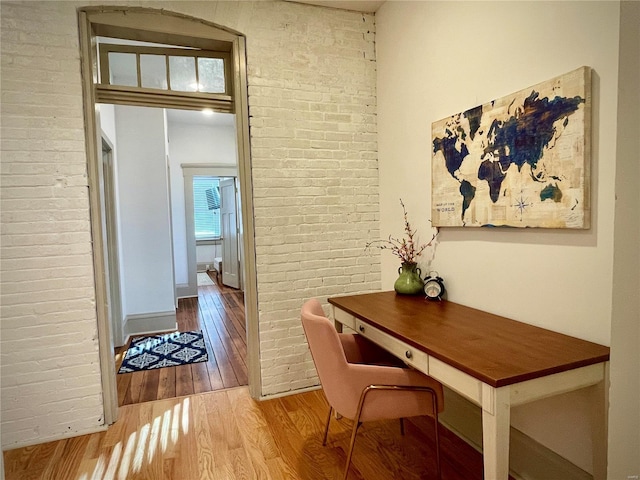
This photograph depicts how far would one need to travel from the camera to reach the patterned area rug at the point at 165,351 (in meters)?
3.30

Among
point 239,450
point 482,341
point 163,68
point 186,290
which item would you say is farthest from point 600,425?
point 186,290

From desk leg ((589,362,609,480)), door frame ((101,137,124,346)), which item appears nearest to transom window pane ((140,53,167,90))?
door frame ((101,137,124,346))

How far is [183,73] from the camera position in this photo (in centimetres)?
267

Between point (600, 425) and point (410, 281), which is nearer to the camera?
point (600, 425)

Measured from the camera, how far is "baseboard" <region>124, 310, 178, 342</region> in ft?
13.6

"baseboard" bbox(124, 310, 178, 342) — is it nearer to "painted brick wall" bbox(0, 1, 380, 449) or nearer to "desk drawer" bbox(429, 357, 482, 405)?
"painted brick wall" bbox(0, 1, 380, 449)

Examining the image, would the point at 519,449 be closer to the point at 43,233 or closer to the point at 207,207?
the point at 43,233

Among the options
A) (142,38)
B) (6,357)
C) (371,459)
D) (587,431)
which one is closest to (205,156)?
(142,38)

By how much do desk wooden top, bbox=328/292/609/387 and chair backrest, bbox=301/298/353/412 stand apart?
10.8 inches

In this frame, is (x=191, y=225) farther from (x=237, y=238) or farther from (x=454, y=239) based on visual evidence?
(x=454, y=239)

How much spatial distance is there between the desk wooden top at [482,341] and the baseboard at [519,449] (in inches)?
22.1

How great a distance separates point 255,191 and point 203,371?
1.67 metres

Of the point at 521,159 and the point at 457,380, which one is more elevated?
the point at 521,159

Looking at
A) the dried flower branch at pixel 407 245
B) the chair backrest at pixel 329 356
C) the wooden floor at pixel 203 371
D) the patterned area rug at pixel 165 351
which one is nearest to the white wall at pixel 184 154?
the wooden floor at pixel 203 371
